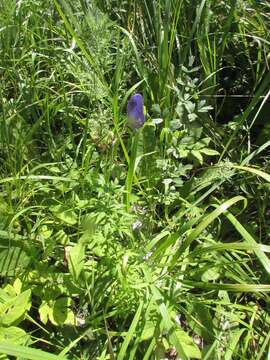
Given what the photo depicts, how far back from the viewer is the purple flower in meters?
1.25

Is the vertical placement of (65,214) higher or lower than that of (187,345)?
higher

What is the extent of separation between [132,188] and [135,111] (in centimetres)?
28

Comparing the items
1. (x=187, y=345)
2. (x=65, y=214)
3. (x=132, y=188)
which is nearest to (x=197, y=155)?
(x=132, y=188)

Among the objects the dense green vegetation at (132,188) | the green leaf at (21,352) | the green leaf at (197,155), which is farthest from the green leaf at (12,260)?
the green leaf at (197,155)

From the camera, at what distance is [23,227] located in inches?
56.0

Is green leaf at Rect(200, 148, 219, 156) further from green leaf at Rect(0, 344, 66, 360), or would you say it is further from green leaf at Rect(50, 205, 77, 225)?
green leaf at Rect(0, 344, 66, 360)

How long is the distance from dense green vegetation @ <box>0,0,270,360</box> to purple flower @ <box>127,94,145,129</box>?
5cm

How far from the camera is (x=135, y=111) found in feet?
4.12

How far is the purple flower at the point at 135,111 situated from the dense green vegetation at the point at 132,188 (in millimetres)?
49

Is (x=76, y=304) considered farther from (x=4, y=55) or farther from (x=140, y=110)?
(x=4, y=55)

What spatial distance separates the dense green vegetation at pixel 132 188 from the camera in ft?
4.00

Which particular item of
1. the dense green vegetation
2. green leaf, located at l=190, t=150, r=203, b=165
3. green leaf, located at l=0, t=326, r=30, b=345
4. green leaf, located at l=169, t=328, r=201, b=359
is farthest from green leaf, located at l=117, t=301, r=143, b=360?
green leaf, located at l=190, t=150, r=203, b=165

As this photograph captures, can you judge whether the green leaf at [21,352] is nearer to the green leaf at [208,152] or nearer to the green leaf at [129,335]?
the green leaf at [129,335]

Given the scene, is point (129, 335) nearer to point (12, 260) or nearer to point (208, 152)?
point (12, 260)
